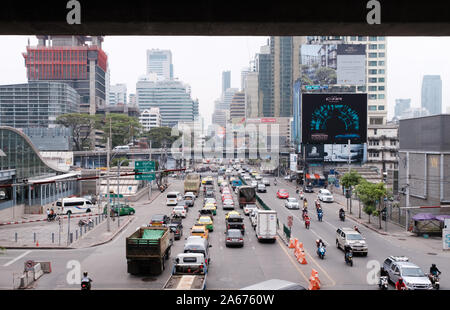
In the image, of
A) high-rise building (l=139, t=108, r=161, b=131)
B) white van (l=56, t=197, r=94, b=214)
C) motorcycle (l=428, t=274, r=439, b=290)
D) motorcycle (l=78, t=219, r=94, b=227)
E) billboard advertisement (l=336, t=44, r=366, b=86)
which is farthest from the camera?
high-rise building (l=139, t=108, r=161, b=131)

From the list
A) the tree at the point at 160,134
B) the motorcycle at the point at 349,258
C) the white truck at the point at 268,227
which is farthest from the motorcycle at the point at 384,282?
the tree at the point at 160,134

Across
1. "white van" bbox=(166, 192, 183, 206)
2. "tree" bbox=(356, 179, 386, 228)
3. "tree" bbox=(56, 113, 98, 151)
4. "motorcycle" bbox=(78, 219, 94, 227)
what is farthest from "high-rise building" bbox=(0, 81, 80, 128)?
"tree" bbox=(356, 179, 386, 228)

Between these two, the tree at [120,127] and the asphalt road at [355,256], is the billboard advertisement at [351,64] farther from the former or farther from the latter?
the asphalt road at [355,256]

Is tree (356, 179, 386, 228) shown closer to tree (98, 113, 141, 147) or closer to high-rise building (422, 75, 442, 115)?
high-rise building (422, 75, 442, 115)
